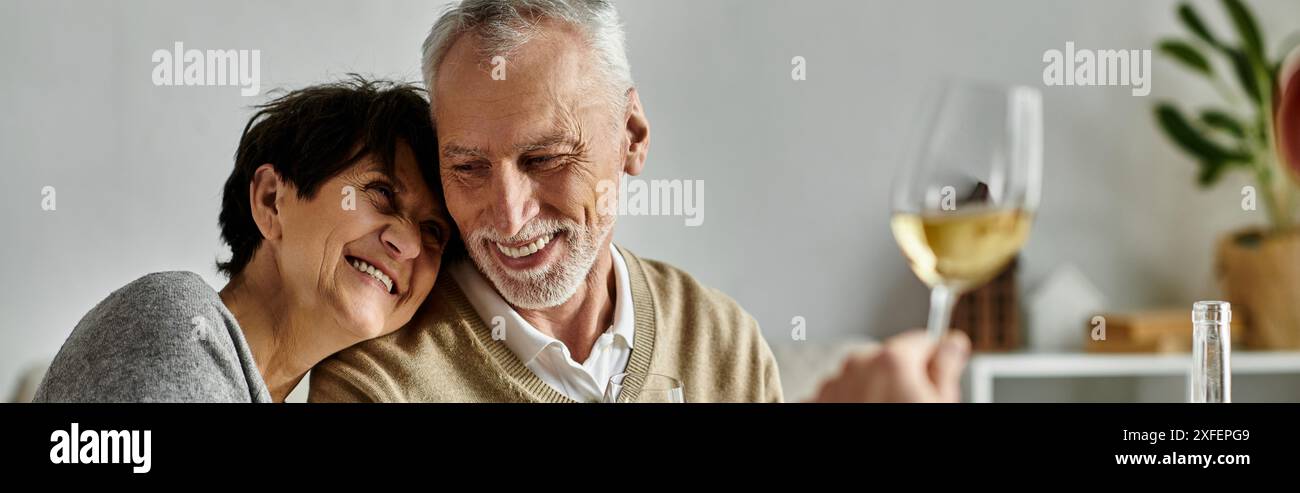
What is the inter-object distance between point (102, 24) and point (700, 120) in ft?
1.63

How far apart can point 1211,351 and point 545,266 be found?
47cm

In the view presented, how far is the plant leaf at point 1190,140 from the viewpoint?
1772 mm

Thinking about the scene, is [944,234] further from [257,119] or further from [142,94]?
[142,94]

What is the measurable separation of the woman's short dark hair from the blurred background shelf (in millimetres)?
1067

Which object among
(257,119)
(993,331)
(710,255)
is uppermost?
(257,119)

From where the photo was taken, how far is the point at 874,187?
3.44ft

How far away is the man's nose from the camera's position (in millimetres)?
764

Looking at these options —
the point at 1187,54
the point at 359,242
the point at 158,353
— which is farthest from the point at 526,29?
the point at 1187,54

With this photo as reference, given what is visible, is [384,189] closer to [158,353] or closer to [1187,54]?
[158,353]

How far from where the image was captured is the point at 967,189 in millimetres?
511

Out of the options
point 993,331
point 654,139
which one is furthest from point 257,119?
point 993,331

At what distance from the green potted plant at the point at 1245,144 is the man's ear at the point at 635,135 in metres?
1.23

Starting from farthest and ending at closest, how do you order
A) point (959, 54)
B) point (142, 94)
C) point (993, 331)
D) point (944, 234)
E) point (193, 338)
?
point (993, 331)
point (959, 54)
point (142, 94)
point (193, 338)
point (944, 234)

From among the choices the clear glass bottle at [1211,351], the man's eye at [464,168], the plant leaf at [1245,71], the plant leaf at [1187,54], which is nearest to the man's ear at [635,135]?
the man's eye at [464,168]
